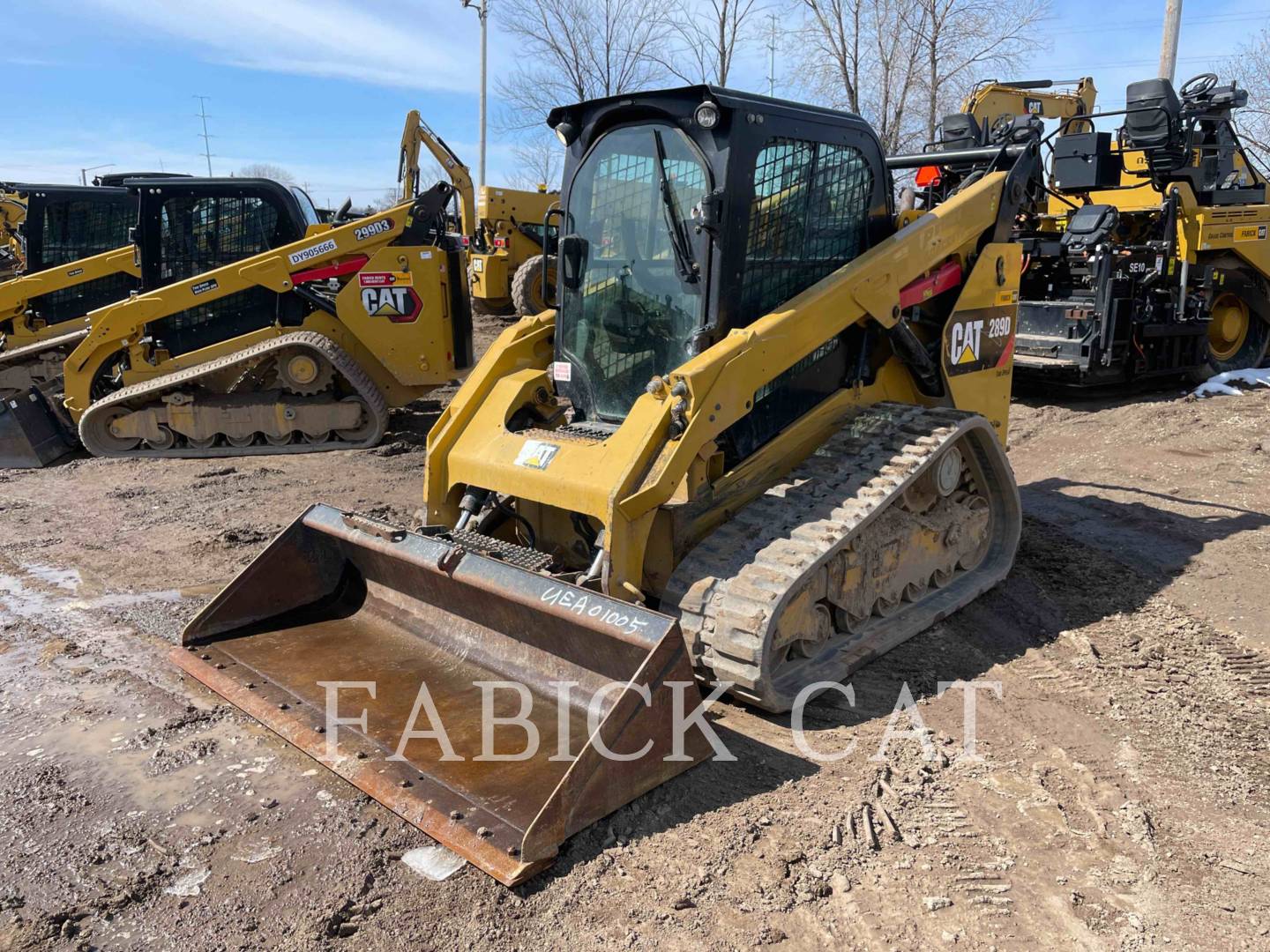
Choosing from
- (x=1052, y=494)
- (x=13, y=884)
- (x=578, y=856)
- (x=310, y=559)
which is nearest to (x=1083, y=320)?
(x=1052, y=494)

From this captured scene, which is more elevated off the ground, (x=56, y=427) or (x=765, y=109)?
(x=765, y=109)

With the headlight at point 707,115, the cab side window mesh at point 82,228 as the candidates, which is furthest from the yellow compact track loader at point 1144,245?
the cab side window mesh at point 82,228

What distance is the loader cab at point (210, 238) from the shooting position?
9.14 meters

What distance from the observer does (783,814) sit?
3111mm

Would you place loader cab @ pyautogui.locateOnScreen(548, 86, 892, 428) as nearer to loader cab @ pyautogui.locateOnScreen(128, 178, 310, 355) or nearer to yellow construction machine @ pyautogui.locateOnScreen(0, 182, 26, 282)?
loader cab @ pyautogui.locateOnScreen(128, 178, 310, 355)

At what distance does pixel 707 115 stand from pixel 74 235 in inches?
412

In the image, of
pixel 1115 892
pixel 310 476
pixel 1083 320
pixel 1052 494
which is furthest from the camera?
pixel 1083 320

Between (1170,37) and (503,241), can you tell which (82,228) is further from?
(1170,37)

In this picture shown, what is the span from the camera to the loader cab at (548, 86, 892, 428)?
13.4 ft

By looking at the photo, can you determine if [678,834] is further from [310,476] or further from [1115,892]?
[310,476]

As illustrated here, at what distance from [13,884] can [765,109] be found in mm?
3752

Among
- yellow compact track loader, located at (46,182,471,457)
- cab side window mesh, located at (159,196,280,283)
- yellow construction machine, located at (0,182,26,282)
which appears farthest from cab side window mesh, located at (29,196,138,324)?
yellow construction machine, located at (0,182,26,282)

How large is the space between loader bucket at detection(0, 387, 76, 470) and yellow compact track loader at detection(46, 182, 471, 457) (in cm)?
26

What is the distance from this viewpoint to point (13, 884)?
2.79 metres
